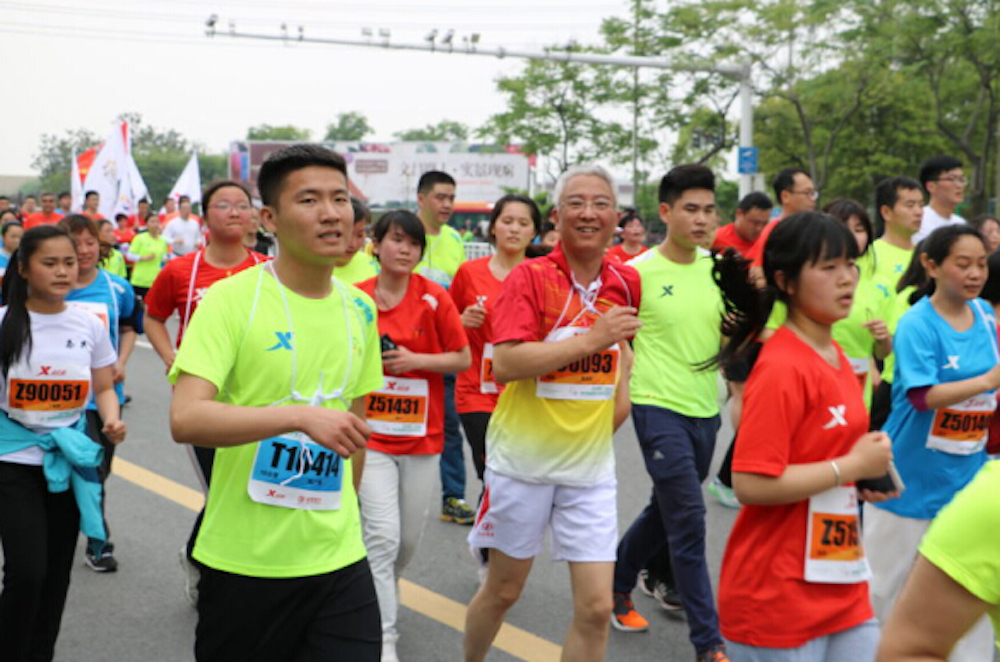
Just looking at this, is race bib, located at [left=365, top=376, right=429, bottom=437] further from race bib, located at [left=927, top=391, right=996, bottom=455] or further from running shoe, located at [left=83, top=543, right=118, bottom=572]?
race bib, located at [left=927, top=391, right=996, bottom=455]

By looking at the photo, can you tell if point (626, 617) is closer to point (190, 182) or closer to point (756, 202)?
point (756, 202)

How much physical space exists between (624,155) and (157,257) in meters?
17.2

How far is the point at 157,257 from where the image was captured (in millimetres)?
14070

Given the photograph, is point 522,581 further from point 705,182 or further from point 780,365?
point 705,182

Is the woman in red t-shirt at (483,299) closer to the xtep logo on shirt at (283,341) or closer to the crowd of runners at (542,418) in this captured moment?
the crowd of runners at (542,418)

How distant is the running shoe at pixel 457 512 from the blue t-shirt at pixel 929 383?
285 cm

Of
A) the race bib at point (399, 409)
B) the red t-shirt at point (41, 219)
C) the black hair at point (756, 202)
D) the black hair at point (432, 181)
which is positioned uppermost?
the black hair at point (432, 181)

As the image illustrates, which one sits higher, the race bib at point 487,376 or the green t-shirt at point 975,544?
the green t-shirt at point 975,544

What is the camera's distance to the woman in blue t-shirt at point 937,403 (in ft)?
13.8

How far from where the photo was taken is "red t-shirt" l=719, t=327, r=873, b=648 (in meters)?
2.73

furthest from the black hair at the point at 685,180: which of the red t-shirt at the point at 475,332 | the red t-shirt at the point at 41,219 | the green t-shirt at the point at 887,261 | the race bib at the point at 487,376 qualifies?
the red t-shirt at the point at 41,219

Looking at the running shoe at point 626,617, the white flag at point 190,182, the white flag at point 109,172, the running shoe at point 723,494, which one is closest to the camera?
the running shoe at point 626,617

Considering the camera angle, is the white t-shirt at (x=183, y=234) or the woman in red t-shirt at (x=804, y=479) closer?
the woman in red t-shirt at (x=804, y=479)

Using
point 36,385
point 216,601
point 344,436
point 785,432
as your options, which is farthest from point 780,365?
point 36,385
